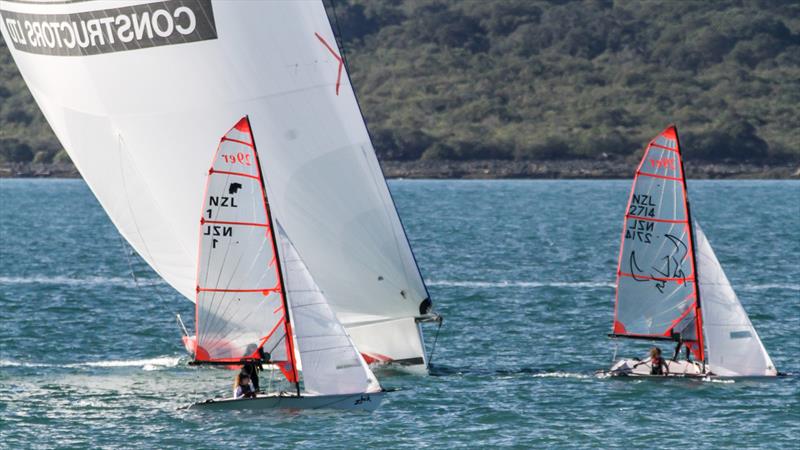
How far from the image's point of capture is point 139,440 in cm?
3039

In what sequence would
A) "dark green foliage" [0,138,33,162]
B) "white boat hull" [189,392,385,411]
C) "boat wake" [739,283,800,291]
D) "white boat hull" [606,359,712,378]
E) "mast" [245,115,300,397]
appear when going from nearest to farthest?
"mast" [245,115,300,397], "white boat hull" [189,392,385,411], "white boat hull" [606,359,712,378], "boat wake" [739,283,800,291], "dark green foliage" [0,138,33,162]

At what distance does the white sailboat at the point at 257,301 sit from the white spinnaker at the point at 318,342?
0.02 meters

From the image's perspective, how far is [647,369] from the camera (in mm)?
36562

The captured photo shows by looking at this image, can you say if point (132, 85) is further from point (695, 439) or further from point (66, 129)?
point (695, 439)

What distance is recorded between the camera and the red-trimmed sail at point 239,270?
1214 inches

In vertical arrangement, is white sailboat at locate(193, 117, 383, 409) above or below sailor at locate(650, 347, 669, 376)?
above

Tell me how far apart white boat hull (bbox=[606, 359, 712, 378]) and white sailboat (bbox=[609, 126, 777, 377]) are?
0.08 ft

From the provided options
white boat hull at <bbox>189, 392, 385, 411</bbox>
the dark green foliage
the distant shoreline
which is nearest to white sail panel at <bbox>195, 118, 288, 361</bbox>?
white boat hull at <bbox>189, 392, 385, 411</bbox>

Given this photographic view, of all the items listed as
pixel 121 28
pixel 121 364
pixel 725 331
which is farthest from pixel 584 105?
pixel 121 28

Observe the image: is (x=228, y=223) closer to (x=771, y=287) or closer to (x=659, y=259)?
(x=659, y=259)

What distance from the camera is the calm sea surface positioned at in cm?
3086

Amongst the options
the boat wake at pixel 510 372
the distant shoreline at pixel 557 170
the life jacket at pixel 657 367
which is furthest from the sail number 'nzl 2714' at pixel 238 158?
the distant shoreline at pixel 557 170

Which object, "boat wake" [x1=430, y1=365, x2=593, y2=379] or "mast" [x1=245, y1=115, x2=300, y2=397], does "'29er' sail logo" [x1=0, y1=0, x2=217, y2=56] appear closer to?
"mast" [x1=245, y1=115, x2=300, y2=397]

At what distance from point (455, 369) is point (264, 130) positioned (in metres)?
8.04
